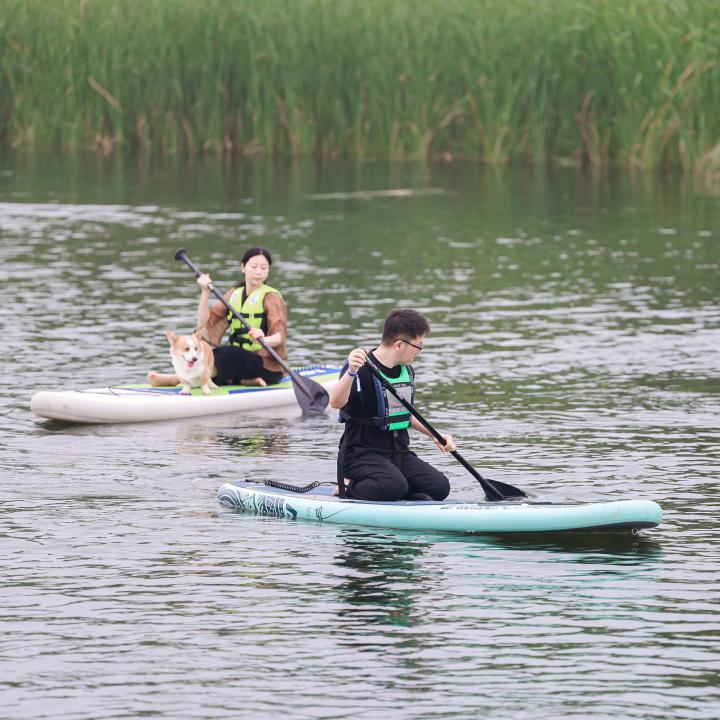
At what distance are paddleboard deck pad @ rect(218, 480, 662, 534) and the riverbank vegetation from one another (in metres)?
17.3

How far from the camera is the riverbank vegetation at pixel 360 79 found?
27.0 meters

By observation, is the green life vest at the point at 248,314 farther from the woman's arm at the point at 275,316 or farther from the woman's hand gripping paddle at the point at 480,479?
the woman's hand gripping paddle at the point at 480,479

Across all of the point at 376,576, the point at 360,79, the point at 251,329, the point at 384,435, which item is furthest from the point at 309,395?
the point at 360,79

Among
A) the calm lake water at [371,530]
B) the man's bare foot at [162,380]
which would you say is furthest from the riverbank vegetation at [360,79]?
the man's bare foot at [162,380]

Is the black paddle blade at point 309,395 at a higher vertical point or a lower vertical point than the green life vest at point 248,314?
lower

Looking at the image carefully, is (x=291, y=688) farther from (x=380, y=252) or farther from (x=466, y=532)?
(x=380, y=252)

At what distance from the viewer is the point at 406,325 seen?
930 centimetres

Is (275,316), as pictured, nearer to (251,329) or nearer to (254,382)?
(251,329)

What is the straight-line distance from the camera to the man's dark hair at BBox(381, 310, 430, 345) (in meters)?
9.30

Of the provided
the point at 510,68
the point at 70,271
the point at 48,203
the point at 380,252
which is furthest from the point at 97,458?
the point at 510,68

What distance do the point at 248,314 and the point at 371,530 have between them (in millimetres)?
4216

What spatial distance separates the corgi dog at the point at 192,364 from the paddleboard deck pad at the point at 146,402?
7 centimetres

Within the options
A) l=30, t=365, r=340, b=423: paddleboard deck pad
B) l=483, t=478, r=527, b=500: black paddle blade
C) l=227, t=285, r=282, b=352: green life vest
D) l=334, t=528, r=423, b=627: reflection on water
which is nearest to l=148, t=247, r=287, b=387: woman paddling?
l=227, t=285, r=282, b=352: green life vest

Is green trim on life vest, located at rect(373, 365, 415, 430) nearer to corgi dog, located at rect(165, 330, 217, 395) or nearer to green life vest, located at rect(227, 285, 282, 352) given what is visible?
corgi dog, located at rect(165, 330, 217, 395)
